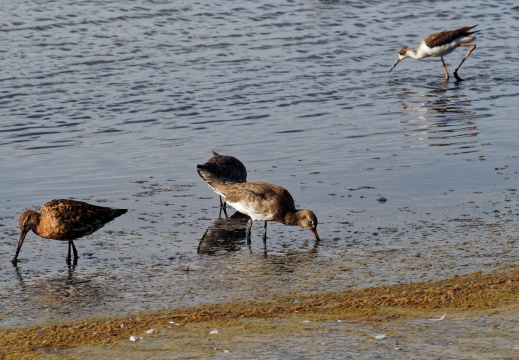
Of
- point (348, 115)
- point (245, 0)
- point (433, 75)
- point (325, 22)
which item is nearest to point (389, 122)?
point (348, 115)

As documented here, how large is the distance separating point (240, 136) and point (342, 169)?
2.97 m

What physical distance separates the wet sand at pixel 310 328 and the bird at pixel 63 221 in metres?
2.02

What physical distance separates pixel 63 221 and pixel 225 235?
1.96 meters

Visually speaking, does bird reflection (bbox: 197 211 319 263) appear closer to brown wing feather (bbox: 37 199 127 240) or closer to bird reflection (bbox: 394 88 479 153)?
brown wing feather (bbox: 37 199 127 240)

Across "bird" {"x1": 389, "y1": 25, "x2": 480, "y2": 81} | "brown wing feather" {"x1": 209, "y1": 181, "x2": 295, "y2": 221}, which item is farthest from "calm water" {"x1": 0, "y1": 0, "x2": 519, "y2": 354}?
"bird" {"x1": 389, "y1": 25, "x2": 480, "y2": 81}

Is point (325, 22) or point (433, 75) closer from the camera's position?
point (433, 75)

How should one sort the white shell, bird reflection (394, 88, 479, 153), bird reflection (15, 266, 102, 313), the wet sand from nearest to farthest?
the wet sand → the white shell → bird reflection (15, 266, 102, 313) → bird reflection (394, 88, 479, 153)

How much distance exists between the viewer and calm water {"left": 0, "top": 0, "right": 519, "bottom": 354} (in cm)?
778

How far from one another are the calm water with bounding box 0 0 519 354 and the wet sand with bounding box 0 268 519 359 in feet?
1.22

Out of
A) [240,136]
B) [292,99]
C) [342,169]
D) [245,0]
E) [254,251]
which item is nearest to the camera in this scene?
[254,251]

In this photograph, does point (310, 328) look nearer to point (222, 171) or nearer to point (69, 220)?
point (69, 220)

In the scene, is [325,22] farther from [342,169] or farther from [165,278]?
[165,278]

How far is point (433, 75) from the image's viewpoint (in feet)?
68.6

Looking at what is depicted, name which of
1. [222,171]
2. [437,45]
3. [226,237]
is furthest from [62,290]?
[437,45]
